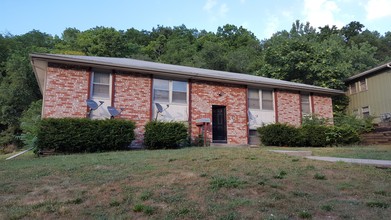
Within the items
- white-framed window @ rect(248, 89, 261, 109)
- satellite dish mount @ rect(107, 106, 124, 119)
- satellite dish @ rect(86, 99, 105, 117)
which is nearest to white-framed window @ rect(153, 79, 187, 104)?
satellite dish mount @ rect(107, 106, 124, 119)

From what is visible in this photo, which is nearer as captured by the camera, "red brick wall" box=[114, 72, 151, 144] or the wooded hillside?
"red brick wall" box=[114, 72, 151, 144]

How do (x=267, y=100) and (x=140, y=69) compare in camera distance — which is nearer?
(x=140, y=69)

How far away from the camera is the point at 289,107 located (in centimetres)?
1617

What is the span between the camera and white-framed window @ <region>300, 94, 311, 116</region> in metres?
16.6

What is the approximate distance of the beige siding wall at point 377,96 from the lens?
18203 millimetres

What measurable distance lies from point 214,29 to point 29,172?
3754 cm

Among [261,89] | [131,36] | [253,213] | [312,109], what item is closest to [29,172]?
[253,213]

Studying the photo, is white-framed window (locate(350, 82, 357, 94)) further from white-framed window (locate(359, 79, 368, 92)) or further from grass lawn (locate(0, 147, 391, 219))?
grass lawn (locate(0, 147, 391, 219))

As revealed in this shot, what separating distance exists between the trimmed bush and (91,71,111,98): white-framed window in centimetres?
200

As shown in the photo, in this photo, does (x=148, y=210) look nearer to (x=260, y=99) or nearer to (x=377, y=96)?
(x=260, y=99)

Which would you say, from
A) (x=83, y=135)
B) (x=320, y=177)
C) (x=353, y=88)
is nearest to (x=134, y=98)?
(x=83, y=135)

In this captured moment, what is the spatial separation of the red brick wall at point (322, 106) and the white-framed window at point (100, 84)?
35.5ft

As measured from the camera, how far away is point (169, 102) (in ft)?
44.6

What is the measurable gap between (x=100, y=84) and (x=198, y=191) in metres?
9.11
